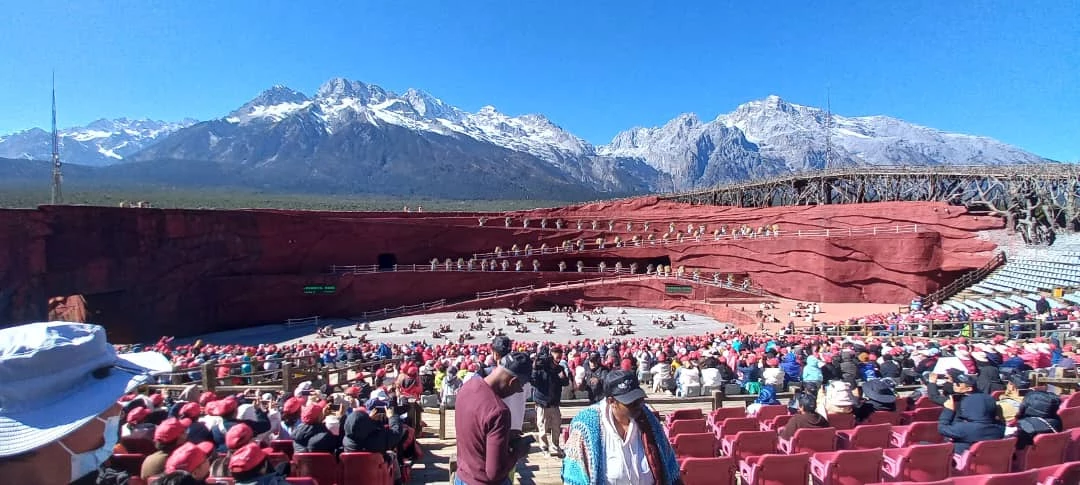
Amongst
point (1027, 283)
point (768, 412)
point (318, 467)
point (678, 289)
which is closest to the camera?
point (318, 467)

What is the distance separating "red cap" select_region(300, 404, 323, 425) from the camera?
5.34 m

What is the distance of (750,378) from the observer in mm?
11031

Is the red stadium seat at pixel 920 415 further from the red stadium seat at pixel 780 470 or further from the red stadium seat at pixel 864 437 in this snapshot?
the red stadium seat at pixel 780 470

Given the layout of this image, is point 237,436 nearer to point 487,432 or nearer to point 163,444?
point 163,444

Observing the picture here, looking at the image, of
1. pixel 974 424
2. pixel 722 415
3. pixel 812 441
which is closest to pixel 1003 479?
pixel 974 424

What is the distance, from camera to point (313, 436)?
5254 millimetres

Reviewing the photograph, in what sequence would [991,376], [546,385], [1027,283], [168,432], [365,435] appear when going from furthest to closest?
[1027,283] < [991,376] < [546,385] < [365,435] < [168,432]

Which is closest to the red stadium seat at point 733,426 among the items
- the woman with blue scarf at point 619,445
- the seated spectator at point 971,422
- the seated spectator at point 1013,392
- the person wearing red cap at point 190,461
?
the seated spectator at point 971,422

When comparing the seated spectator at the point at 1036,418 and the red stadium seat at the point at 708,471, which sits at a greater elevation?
the seated spectator at the point at 1036,418

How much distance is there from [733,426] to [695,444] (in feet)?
3.08

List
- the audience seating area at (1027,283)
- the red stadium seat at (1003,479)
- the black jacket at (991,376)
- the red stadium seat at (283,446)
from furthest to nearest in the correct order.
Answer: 1. the audience seating area at (1027,283)
2. the black jacket at (991,376)
3. the red stadium seat at (283,446)
4. the red stadium seat at (1003,479)

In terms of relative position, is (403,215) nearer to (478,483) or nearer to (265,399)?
(265,399)

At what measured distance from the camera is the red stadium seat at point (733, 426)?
6.73m

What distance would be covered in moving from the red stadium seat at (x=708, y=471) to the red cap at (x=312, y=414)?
11.7ft
